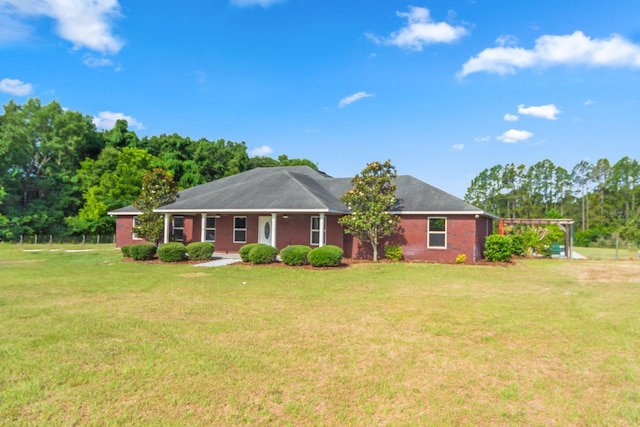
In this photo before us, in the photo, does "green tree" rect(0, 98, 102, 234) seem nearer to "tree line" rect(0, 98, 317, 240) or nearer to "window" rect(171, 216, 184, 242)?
"tree line" rect(0, 98, 317, 240)

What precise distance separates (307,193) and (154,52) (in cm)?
1017

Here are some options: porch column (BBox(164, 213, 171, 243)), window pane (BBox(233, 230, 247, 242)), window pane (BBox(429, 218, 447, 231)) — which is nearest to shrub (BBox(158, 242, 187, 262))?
porch column (BBox(164, 213, 171, 243))

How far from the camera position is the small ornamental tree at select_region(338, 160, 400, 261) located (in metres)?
18.7

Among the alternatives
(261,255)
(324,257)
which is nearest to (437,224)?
(324,257)

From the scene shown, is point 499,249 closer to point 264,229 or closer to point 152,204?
point 264,229

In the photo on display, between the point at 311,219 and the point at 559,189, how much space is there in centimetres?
5840

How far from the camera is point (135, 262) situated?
18078mm

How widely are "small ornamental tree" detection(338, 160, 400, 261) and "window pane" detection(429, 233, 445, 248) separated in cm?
193

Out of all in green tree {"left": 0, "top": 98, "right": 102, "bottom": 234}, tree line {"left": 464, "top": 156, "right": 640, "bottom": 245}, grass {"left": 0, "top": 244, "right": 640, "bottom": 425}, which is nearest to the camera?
grass {"left": 0, "top": 244, "right": 640, "bottom": 425}

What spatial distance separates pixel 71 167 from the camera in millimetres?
41875

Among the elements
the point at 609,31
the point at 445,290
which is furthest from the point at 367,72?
the point at 445,290

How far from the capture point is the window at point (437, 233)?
1952 cm

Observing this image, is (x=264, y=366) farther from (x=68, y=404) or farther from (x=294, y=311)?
(x=294, y=311)

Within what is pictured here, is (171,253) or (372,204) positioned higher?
(372,204)
